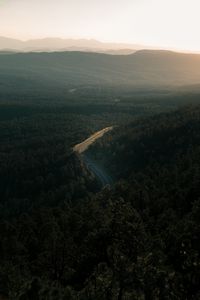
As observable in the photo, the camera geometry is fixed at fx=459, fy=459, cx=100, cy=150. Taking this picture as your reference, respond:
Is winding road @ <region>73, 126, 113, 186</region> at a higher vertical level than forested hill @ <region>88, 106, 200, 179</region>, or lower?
lower

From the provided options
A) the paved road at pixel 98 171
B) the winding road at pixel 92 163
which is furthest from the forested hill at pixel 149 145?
the winding road at pixel 92 163

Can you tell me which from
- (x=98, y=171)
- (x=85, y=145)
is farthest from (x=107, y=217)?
(x=85, y=145)

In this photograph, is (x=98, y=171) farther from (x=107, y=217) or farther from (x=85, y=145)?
(x=107, y=217)

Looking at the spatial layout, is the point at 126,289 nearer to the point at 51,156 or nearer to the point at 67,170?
the point at 67,170

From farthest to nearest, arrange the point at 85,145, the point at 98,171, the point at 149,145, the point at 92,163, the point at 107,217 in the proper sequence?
the point at 85,145
the point at 149,145
the point at 92,163
the point at 98,171
the point at 107,217

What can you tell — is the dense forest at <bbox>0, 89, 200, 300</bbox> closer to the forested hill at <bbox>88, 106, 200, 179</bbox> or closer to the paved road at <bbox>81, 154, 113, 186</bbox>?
the forested hill at <bbox>88, 106, 200, 179</bbox>

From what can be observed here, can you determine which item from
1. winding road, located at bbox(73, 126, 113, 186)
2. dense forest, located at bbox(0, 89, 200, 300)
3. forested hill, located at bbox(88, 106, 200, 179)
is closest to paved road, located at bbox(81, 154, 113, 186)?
winding road, located at bbox(73, 126, 113, 186)

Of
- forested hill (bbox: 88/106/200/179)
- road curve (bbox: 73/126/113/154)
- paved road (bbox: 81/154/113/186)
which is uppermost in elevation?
forested hill (bbox: 88/106/200/179)

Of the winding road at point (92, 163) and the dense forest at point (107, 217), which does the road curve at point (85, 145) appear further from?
the dense forest at point (107, 217)
